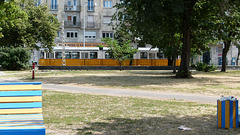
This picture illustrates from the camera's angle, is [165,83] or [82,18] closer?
[165,83]

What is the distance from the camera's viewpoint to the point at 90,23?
58.9m

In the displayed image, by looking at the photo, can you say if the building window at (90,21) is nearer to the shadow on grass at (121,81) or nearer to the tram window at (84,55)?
the tram window at (84,55)

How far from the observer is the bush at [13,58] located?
3712 centimetres

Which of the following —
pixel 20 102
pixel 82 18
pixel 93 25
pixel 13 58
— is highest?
pixel 82 18

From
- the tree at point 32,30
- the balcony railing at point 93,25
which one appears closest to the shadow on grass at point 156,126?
the tree at point 32,30

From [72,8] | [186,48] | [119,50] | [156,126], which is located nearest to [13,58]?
[119,50]

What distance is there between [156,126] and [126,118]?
108 centimetres

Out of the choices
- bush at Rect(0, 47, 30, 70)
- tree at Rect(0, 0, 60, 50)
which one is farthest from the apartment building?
bush at Rect(0, 47, 30, 70)

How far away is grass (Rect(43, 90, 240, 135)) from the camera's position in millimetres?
5754

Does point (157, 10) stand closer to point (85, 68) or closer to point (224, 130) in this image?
point (224, 130)

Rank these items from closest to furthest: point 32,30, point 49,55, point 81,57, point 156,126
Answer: point 156,126, point 32,30, point 81,57, point 49,55

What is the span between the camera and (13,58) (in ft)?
121

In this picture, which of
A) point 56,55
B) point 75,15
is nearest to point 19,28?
point 56,55

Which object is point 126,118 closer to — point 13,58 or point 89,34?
point 13,58
